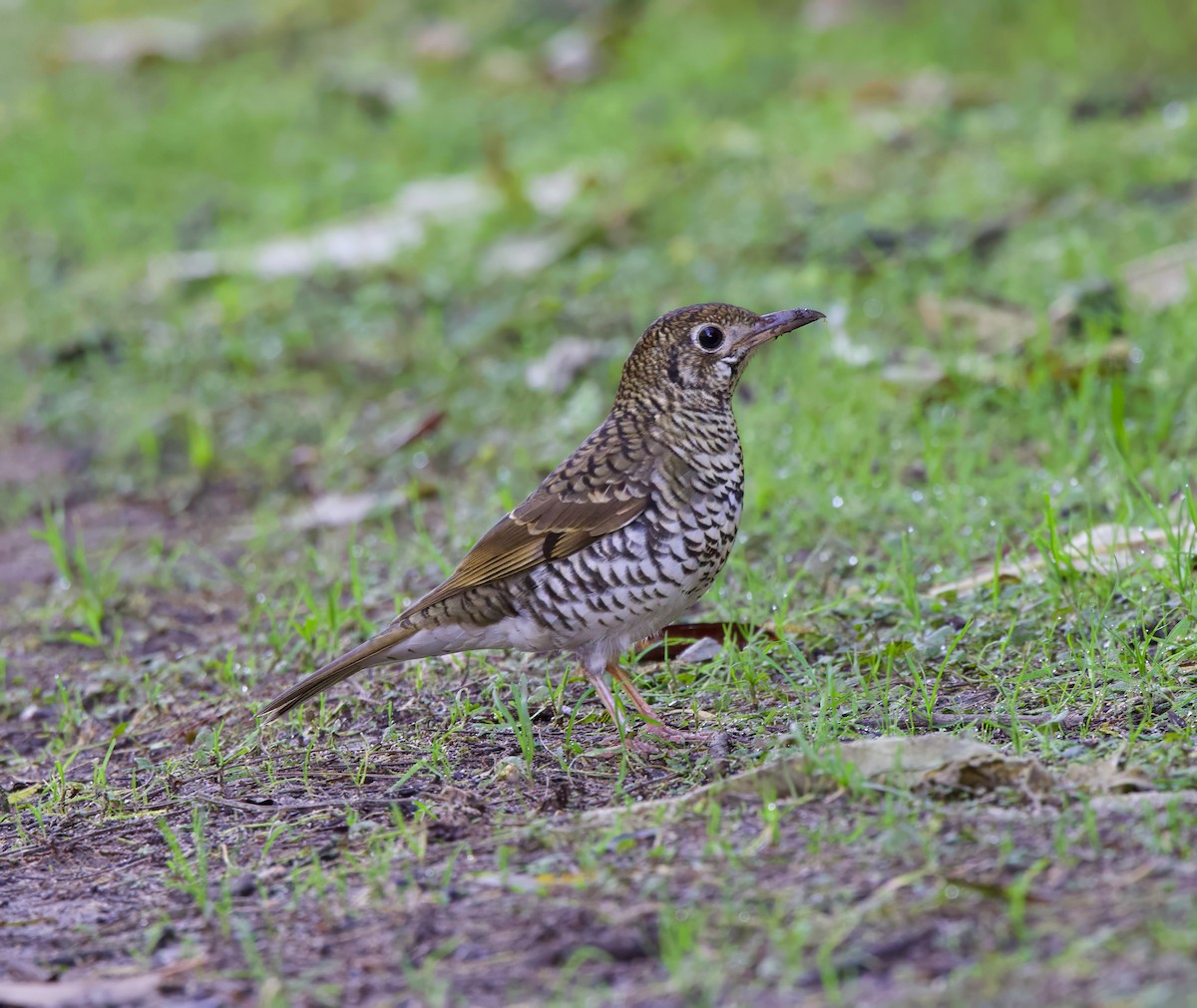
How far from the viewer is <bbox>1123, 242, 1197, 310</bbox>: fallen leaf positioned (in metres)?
6.70

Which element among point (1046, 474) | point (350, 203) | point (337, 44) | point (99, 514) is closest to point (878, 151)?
point (350, 203)

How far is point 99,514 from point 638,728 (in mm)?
3772

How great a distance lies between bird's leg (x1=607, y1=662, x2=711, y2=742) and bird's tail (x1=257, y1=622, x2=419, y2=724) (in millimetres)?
577

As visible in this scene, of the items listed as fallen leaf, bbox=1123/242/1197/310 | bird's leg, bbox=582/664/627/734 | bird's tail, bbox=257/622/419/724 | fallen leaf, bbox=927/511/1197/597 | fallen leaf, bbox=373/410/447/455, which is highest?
fallen leaf, bbox=373/410/447/455

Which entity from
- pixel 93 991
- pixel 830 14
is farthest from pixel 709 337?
pixel 830 14

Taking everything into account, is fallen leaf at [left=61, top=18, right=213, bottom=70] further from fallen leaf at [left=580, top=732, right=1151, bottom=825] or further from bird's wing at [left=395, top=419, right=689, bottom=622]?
fallen leaf at [left=580, top=732, right=1151, bottom=825]

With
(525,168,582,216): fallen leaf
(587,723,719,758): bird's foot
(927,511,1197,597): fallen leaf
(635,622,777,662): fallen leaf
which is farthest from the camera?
(525,168,582,216): fallen leaf

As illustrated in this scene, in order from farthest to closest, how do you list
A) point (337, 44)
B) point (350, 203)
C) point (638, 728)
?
point (337, 44)
point (350, 203)
point (638, 728)

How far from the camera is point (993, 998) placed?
8.41ft

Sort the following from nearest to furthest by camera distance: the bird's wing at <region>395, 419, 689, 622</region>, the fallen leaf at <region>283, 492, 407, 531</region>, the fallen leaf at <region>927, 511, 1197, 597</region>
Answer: the bird's wing at <region>395, 419, 689, 622</region> < the fallen leaf at <region>927, 511, 1197, 597</region> < the fallen leaf at <region>283, 492, 407, 531</region>

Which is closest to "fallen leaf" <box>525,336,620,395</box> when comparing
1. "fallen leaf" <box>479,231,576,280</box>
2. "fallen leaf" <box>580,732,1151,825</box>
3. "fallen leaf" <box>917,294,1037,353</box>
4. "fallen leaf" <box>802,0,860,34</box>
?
"fallen leaf" <box>479,231,576,280</box>

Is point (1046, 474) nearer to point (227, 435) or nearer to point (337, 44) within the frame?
point (227, 435)

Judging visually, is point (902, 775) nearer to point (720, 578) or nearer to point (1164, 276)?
point (720, 578)

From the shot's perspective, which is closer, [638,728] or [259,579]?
[638,728]
